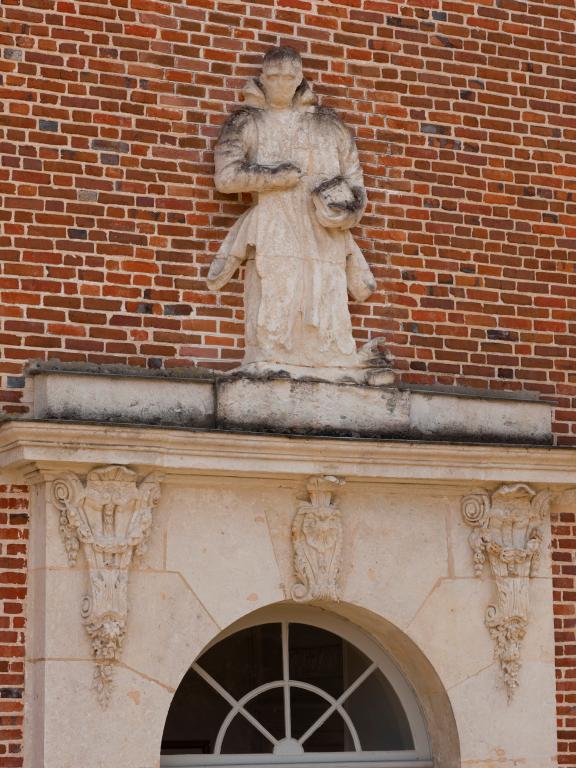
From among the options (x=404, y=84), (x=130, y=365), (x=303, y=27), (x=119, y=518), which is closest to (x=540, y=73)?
(x=404, y=84)

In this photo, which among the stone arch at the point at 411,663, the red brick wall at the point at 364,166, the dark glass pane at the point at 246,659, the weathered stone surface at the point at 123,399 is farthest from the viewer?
the dark glass pane at the point at 246,659

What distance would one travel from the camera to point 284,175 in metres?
8.22

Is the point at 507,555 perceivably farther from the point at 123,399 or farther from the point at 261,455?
the point at 123,399

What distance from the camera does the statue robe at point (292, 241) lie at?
323 inches

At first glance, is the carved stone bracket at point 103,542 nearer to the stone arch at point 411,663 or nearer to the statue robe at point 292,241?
the stone arch at point 411,663

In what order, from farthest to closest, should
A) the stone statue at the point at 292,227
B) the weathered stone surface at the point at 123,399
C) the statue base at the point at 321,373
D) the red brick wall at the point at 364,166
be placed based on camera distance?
the stone statue at the point at 292,227 < the statue base at the point at 321,373 < the red brick wall at the point at 364,166 < the weathered stone surface at the point at 123,399

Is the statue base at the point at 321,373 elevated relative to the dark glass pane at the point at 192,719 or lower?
elevated

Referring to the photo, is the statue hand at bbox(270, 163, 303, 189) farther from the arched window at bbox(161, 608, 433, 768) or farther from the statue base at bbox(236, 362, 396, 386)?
the arched window at bbox(161, 608, 433, 768)

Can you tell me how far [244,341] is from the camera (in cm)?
825

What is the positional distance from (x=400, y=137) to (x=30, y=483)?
2817mm

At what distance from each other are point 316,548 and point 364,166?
2.10m

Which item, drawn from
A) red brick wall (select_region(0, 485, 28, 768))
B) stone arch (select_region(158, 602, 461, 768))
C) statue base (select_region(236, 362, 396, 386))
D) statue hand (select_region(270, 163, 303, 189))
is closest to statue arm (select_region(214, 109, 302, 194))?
statue hand (select_region(270, 163, 303, 189))

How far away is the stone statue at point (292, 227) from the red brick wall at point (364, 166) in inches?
5.3

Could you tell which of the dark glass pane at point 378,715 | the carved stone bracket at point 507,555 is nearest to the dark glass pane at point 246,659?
the dark glass pane at point 378,715
